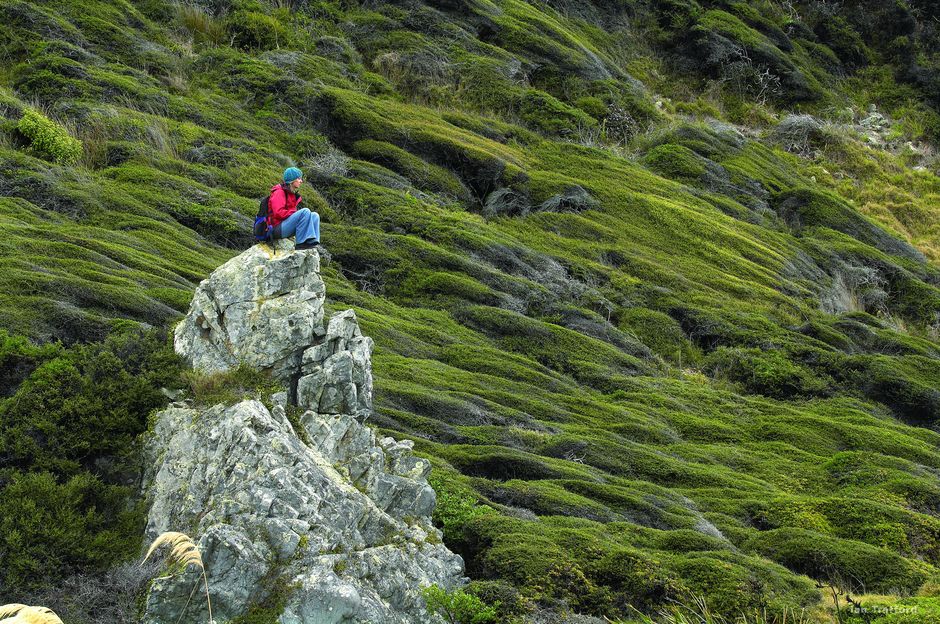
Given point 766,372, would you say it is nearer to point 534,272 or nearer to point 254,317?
point 534,272

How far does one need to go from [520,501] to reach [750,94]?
45.5m

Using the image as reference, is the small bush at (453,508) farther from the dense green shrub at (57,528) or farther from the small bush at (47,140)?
the small bush at (47,140)

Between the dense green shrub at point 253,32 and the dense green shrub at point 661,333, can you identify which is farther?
the dense green shrub at point 253,32

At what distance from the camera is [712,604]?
13359 mm

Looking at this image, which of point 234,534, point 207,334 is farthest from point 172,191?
point 234,534

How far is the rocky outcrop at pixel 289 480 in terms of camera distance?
35.6ft

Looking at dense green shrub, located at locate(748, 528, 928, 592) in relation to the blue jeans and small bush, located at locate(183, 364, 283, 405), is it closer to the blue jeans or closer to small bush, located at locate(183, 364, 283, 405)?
small bush, located at locate(183, 364, 283, 405)

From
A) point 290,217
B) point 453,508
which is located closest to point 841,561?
point 453,508

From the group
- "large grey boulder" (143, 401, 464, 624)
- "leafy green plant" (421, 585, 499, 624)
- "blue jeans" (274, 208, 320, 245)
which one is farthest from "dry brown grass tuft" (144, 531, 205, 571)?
"blue jeans" (274, 208, 320, 245)

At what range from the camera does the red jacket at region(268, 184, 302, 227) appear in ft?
48.7

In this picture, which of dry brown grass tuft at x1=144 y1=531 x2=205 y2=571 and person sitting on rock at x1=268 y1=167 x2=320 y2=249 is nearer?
dry brown grass tuft at x1=144 y1=531 x2=205 y2=571

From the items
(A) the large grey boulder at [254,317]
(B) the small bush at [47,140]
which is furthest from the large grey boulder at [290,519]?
(B) the small bush at [47,140]

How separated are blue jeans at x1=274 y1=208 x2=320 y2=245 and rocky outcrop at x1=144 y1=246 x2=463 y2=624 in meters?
0.33

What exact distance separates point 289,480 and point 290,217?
5167mm
